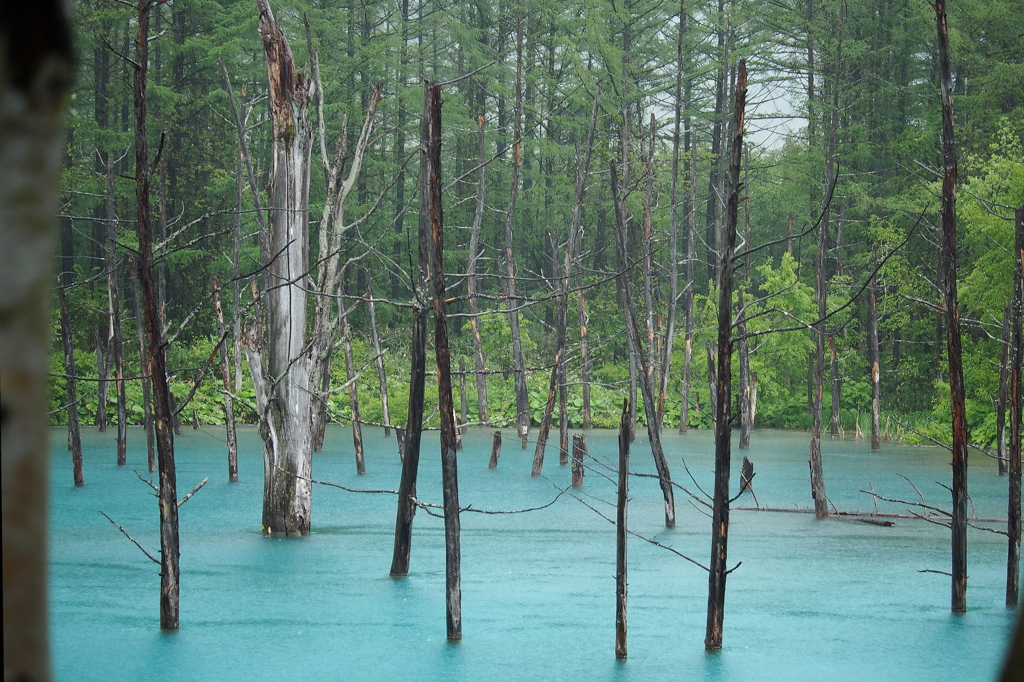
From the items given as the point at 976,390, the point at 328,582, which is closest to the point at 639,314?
the point at 976,390

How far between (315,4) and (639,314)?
14.8 metres

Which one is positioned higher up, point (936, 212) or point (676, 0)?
point (676, 0)

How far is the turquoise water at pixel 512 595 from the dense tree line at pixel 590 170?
10104mm

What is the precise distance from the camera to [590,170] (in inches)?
1268

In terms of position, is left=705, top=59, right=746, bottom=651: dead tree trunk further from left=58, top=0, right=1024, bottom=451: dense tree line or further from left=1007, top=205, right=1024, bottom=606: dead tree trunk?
left=58, top=0, right=1024, bottom=451: dense tree line

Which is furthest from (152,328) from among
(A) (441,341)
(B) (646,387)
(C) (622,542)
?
(B) (646,387)

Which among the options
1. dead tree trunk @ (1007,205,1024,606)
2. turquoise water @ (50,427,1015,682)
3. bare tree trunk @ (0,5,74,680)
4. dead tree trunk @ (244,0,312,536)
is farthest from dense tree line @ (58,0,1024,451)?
bare tree trunk @ (0,5,74,680)

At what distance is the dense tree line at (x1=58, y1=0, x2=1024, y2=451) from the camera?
27203 mm

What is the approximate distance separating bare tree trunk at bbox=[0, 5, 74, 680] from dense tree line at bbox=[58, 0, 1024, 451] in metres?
23.3

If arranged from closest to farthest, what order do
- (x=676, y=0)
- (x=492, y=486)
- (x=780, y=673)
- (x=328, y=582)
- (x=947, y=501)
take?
(x=780, y=673) → (x=328, y=582) → (x=947, y=501) → (x=492, y=486) → (x=676, y=0)

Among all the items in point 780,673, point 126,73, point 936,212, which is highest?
point 126,73

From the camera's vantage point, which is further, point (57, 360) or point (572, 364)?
point (572, 364)

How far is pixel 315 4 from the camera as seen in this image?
116ft

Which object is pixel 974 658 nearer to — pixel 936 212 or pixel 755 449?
pixel 755 449
